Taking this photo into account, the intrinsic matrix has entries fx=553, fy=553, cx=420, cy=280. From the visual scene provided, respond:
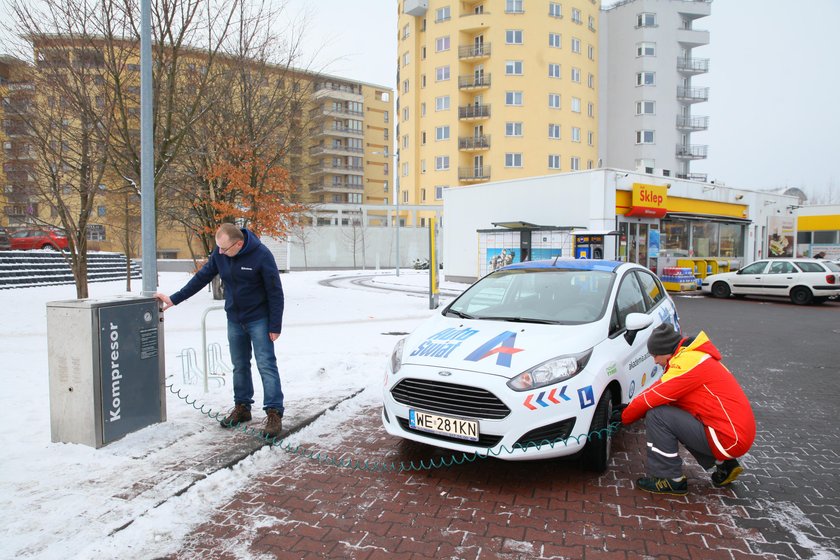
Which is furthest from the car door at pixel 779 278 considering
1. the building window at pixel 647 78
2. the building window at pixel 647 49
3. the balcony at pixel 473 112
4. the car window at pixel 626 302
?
the building window at pixel 647 49

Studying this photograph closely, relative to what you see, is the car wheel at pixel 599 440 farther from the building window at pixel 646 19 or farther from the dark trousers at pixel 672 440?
the building window at pixel 646 19

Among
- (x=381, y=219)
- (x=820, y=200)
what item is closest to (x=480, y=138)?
(x=381, y=219)

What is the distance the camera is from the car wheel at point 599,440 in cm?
398

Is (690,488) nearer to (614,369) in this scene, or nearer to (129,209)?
(614,369)

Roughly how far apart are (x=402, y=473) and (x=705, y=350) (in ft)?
7.76

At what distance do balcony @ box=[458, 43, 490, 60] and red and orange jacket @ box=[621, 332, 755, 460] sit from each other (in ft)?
159

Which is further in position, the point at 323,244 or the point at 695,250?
the point at 323,244

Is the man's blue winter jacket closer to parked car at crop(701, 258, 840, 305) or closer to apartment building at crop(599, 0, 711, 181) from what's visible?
parked car at crop(701, 258, 840, 305)

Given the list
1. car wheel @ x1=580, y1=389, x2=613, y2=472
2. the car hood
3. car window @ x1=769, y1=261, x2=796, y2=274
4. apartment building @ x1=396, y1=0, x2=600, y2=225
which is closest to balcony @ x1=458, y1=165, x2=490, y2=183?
apartment building @ x1=396, y1=0, x2=600, y2=225

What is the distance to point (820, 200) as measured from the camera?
8181cm

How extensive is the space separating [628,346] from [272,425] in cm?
316

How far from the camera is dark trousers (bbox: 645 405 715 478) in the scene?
3.75 m

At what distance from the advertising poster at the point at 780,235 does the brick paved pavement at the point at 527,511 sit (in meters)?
31.2

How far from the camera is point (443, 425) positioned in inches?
155
